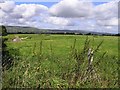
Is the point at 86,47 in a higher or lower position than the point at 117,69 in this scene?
higher

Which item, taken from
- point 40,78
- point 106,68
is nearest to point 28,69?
point 40,78

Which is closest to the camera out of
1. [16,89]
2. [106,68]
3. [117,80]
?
Result: [16,89]

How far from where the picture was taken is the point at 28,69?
5.38 metres

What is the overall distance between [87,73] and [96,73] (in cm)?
23

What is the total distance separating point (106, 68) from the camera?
243 inches

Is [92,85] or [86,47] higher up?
[86,47]

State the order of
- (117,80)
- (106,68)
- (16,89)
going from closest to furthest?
(16,89), (117,80), (106,68)

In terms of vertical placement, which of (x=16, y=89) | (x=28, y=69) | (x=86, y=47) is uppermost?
(x=86, y=47)

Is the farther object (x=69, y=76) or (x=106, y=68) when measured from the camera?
(x=106, y=68)

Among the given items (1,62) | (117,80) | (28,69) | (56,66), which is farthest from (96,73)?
(1,62)

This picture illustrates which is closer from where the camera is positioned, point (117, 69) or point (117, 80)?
point (117, 80)

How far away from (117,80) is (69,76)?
106 centimetres

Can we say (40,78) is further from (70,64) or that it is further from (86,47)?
(86,47)

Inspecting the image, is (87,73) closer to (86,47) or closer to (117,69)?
(86,47)
